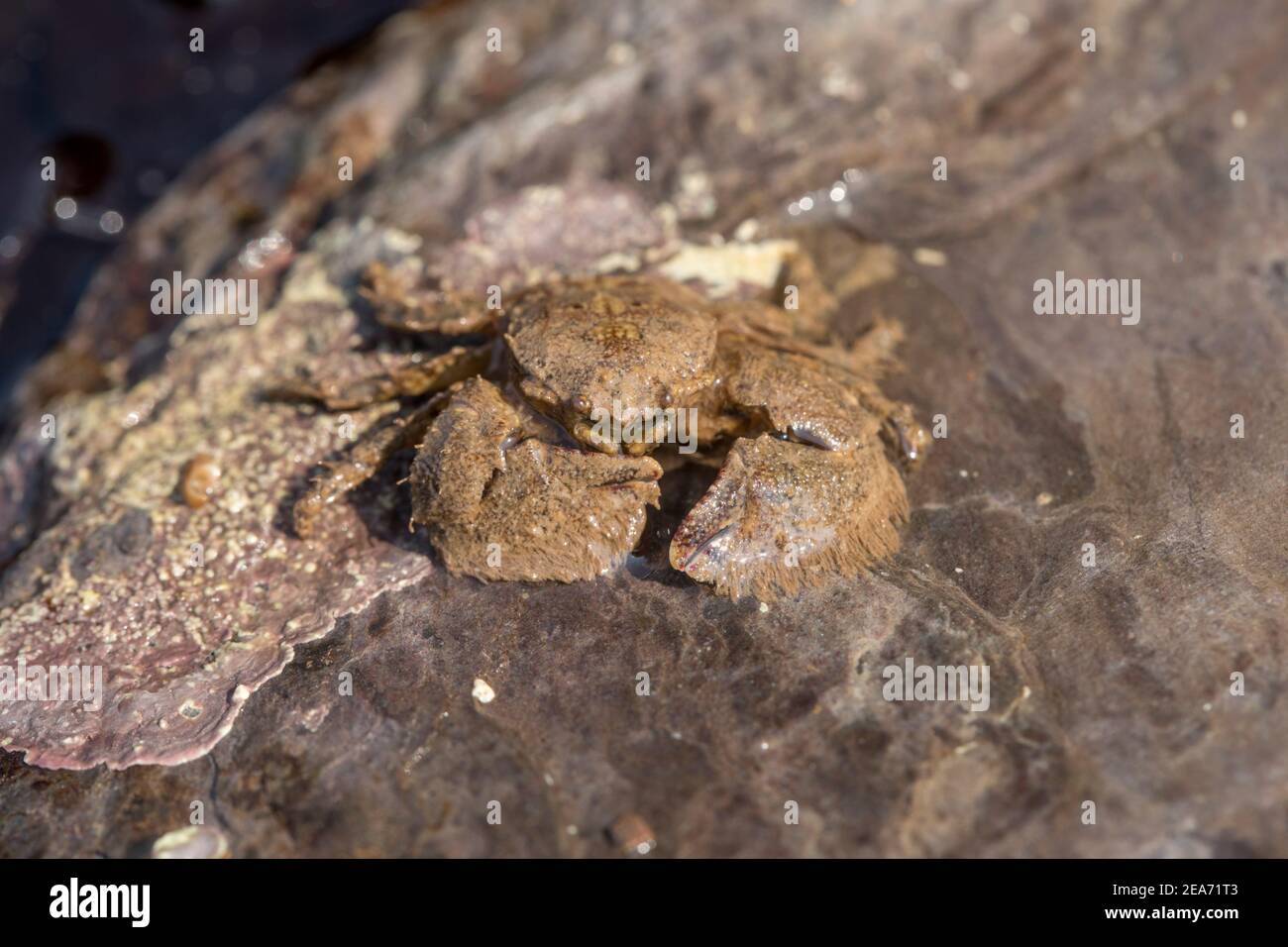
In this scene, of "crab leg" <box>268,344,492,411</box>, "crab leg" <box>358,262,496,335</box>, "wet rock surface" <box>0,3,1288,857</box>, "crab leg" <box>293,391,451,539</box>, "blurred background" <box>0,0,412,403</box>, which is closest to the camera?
"wet rock surface" <box>0,3,1288,857</box>

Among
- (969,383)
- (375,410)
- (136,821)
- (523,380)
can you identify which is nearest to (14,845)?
(136,821)

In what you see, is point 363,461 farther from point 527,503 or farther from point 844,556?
point 844,556

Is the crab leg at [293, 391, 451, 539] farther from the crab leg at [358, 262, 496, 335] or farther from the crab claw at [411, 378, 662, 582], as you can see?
the crab leg at [358, 262, 496, 335]

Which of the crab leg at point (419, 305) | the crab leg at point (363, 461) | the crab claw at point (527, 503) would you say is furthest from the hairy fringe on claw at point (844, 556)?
the crab leg at point (419, 305)

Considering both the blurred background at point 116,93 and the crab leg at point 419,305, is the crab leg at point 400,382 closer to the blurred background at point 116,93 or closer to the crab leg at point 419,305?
the crab leg at point 419,305

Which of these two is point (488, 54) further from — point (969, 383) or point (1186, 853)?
point (1186, 853)

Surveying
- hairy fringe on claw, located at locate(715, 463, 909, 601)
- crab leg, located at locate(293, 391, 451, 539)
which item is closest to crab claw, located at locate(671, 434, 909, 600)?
hairy fringe on claw, located at locate(715, 463, 909, 601)
